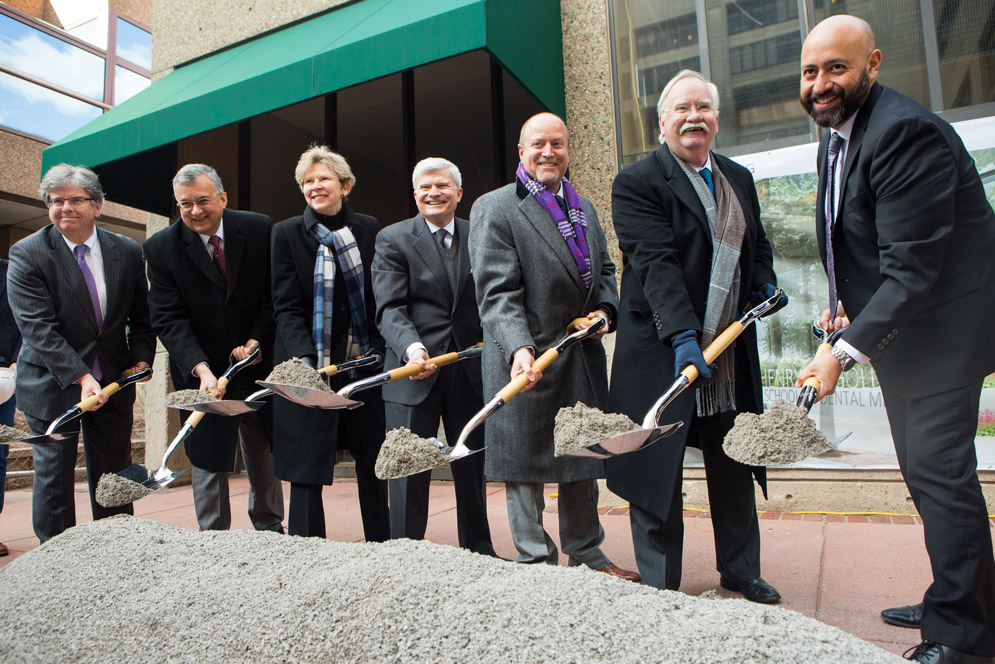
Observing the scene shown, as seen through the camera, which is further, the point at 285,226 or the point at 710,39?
the point at 710,39

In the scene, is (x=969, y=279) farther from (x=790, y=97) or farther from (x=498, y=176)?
(x=498, y=176)

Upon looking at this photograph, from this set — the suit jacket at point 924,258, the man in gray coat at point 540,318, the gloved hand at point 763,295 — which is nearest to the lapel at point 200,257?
the man in gray coat at point 540,318

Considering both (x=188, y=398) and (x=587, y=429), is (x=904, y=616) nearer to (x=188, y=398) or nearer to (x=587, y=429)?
(x=587, y=429)

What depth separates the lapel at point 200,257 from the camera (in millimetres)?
3568

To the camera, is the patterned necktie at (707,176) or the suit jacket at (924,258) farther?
the patterned necktie at (707,176)

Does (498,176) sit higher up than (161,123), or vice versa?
(161,123)

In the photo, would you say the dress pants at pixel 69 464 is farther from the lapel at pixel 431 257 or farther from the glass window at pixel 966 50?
the glass window at pixel 966 50

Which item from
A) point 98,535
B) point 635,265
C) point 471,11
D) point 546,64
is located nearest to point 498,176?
point 546,64

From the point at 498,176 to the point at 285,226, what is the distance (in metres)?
2.97

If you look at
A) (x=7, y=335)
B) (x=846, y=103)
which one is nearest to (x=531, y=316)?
(x=846, y=103)

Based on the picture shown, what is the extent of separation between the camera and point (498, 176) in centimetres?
612

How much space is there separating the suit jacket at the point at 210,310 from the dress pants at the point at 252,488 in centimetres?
9

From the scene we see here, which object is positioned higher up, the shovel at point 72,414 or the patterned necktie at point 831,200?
the patterned necktie at point 831,200

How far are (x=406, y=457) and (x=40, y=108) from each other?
1387 centimetres
